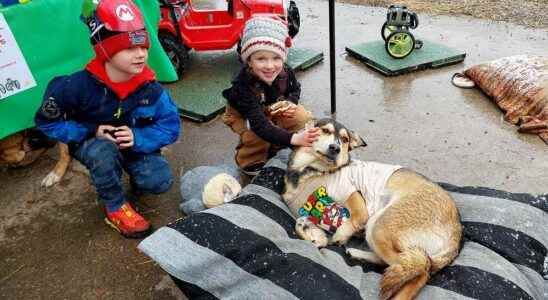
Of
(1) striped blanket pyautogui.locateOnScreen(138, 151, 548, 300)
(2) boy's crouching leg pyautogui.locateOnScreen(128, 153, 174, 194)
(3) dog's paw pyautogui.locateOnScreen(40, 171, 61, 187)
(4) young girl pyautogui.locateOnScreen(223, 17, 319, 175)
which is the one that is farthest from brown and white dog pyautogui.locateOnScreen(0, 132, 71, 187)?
(1) striped blanket pyautogui.locateOnScreen(138, 151, 548, 300)

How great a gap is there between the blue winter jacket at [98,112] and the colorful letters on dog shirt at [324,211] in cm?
114

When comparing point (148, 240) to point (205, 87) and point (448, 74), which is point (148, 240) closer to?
point (205, 87)

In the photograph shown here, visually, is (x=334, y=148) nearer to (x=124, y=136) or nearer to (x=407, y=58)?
(x=124, y=136)

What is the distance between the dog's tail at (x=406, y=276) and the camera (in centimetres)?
225

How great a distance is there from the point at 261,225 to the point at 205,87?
110 inches

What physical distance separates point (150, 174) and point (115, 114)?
1.57ft

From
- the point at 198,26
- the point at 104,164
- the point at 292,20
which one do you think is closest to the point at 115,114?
the point at 104,164

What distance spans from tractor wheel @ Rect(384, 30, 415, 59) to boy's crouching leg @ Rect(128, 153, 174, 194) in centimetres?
337

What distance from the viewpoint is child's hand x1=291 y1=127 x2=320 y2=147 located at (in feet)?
9.46

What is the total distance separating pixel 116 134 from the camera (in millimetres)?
3123

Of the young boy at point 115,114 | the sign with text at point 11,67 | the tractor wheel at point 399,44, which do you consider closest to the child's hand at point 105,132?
the young boy at point 115,114

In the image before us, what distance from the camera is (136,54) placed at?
9.61ft

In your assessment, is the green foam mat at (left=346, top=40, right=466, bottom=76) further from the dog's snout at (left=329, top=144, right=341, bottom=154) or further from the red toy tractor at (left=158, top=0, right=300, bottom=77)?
the dog's snout at (left=329, top=144, right=341, bottom=154)

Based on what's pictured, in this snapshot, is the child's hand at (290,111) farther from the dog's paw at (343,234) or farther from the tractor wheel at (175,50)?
the tractor wheel at (175,50)
